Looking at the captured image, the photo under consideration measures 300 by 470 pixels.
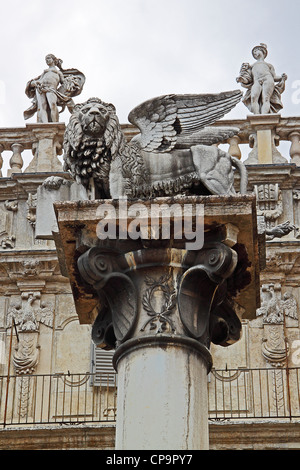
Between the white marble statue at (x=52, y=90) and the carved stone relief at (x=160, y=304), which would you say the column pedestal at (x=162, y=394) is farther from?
the white marble statue at (x=52, y=90)

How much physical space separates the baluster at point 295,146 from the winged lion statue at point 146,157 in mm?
9008

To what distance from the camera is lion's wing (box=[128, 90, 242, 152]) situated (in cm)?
1145

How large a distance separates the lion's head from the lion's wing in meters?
0.37

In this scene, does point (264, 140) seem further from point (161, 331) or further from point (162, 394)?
point (162, 394)

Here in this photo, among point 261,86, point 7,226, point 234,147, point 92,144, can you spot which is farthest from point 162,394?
point 261,86

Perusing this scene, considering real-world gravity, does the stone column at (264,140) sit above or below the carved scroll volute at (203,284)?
above

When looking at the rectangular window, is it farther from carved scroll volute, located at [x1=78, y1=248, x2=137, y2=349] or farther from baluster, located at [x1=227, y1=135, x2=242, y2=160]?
carved scroll volute, located at [x1=78, y1=248, x2=137, y2=349]

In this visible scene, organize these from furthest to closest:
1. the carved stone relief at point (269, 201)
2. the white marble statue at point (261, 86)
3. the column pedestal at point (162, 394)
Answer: the white marble statue at point (261, 86), the carved stone relief at point (269, 201), the column pedestal at point (162, 394)

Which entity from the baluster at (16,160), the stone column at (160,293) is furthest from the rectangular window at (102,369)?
the stone column at (160,293)

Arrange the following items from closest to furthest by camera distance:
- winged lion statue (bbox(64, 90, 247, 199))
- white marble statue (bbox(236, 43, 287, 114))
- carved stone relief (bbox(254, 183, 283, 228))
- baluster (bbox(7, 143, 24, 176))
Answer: winged lion statue (bbox(64, 90, 247, 199))
carved stone relief (bbox(254, 183, 283, 228))
baluster (bbox(7, 143, 24, 176))
white marble statue (bbox(236, 43, 287, 114))

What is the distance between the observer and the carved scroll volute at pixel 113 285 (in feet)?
32.8

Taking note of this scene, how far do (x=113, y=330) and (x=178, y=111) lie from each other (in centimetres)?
231

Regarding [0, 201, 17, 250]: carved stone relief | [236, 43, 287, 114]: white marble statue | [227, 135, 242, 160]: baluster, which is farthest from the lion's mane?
[236, 43, 287, 114]: white marble statue
